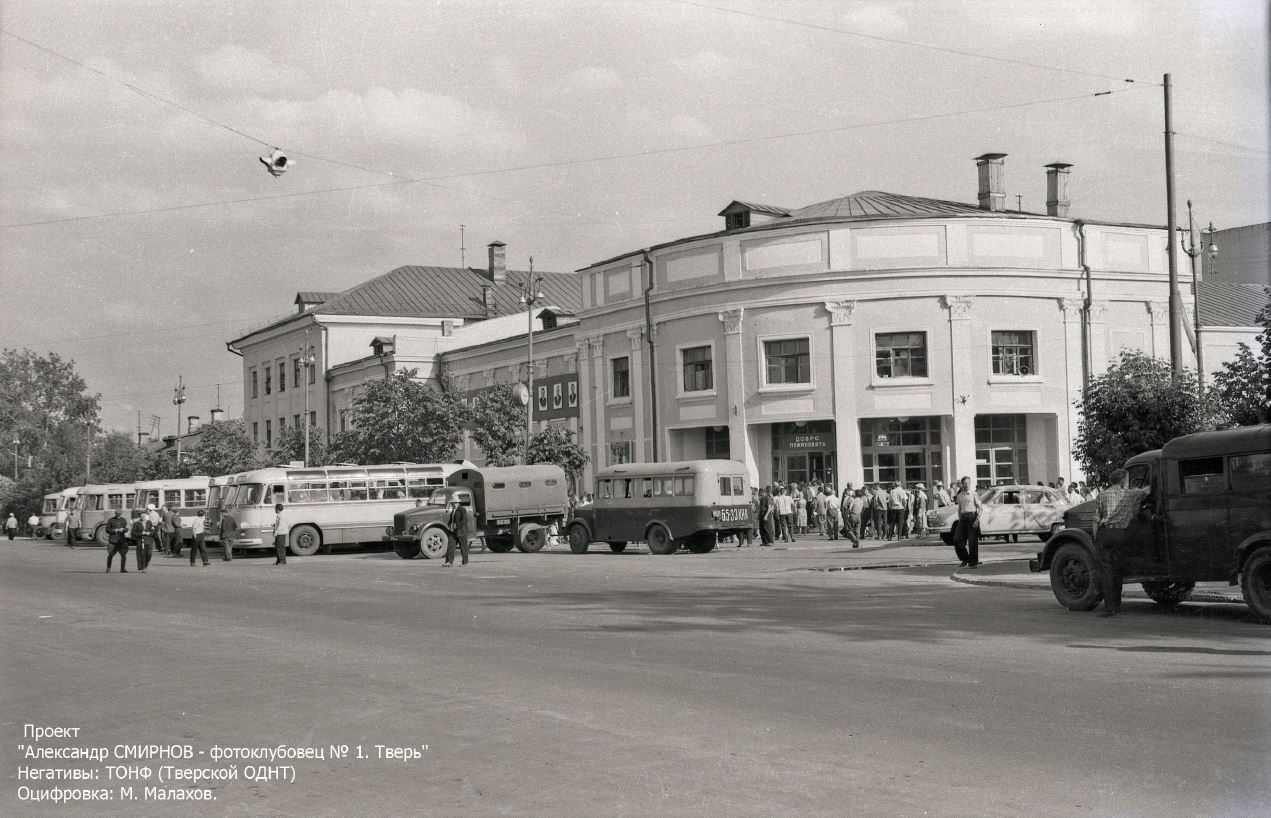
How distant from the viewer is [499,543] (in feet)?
121

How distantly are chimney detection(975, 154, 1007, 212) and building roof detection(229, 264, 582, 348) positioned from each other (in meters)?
29.2

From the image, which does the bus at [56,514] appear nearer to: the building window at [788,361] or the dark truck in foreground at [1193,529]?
the building window at [788,361]

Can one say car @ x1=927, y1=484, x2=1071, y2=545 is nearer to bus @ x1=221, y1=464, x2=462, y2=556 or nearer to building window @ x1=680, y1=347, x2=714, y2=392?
building window @ x1=680, y1=347, x2=714, y2=392

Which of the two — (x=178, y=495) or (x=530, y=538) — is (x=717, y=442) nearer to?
(x=530, y=538)

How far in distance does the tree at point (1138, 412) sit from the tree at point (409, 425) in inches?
1064

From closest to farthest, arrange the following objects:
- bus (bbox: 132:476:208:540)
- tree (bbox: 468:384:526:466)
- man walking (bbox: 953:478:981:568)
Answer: man walking (bbox: 953:478:981:568) < tree (bbox: 468:384:526:466) < bus (bbox: 132:476:208:540)

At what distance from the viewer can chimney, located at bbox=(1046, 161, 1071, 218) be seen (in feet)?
152

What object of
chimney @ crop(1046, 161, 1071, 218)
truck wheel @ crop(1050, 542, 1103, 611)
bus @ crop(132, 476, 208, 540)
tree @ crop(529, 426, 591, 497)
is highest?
chimney @ crop(1046, 161, 1071, 218)

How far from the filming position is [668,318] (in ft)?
149

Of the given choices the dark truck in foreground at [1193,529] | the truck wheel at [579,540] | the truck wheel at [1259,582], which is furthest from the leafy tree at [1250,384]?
the truck wheel at [579,540]

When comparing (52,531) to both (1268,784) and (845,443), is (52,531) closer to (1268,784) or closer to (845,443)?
(845,443)

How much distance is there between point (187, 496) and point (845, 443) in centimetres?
2743

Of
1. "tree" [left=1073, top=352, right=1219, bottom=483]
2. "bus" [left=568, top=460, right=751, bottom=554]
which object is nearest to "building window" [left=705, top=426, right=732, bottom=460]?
"bus" [left=568, top=460, right=751, bottom=554]

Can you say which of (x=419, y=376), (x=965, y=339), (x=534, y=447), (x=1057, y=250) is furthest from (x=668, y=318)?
(x=419, y=376)
